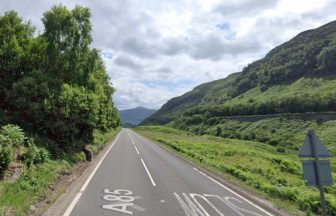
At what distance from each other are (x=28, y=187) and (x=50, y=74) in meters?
12.0

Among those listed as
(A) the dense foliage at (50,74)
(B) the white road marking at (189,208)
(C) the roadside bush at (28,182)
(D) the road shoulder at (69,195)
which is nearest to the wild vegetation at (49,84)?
(A) the dense foliage at (50,74)

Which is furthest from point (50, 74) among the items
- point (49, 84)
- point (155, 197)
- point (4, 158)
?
point (155, 197)

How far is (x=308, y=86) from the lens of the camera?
198125 millimetres

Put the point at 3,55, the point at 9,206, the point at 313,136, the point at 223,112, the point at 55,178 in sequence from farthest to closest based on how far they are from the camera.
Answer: the point at 223,112
the point at 3,55
the point at 55,178
the point at 9,206
the point at 313,136

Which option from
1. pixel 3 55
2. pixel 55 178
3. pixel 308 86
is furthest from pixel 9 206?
pixel 308 86

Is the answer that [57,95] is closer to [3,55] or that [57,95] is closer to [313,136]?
[3,55]

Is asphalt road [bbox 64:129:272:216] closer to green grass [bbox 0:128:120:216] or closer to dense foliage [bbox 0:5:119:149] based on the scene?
green grass [bbox 0:128:120:216]

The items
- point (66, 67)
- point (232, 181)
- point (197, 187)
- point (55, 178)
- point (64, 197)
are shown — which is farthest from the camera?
point (66, 67)

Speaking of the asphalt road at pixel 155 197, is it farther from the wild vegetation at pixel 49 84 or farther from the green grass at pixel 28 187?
the wild vegetation at pixel 49 84

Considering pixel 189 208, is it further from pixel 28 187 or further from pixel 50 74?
pixel 50 74

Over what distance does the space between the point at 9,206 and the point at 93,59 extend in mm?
16267

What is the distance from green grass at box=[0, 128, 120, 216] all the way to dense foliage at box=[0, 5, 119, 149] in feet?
13.3

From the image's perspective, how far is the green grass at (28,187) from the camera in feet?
32.3

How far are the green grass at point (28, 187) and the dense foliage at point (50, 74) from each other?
406cm
